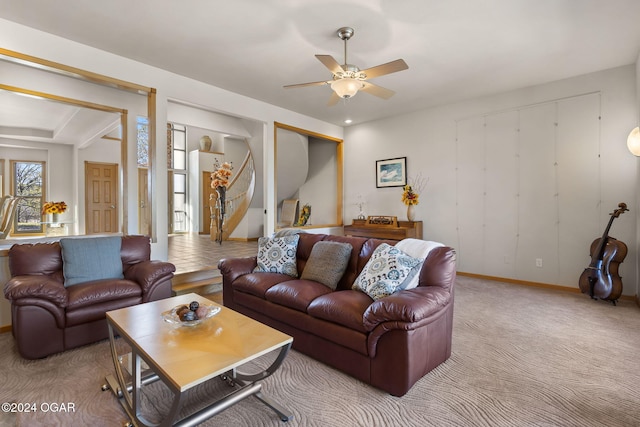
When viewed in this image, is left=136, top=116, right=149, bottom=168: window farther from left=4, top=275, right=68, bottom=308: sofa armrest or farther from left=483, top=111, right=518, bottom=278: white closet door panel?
left=483, top=111, right=518, bottom=278: white closet door panel

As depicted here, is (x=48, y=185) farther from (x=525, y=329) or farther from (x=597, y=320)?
(x=597, y=320)

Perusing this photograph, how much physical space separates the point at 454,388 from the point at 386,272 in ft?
2.75

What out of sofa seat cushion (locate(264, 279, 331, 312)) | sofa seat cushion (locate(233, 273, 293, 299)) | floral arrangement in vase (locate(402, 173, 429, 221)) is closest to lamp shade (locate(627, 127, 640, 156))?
floral arrangement in vase (locate(402, 173, 429, 221))

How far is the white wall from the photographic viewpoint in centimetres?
386

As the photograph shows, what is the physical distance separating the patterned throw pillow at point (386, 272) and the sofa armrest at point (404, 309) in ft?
0.43

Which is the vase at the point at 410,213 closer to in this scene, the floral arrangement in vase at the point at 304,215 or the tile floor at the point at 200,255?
the floral arrangement in vase at the point at 304,215

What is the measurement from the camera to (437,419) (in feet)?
5.57

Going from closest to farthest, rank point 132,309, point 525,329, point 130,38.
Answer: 1. point 132,309
2. point 525,329
3. point 130,38

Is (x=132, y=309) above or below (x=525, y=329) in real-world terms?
above

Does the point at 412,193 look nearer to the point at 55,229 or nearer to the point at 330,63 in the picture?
the point at 330,63

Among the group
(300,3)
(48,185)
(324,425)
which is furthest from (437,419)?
(48,185)

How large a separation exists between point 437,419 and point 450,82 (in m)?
4.04

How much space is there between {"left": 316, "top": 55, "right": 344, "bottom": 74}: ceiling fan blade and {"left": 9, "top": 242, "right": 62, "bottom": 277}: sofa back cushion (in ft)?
9.70

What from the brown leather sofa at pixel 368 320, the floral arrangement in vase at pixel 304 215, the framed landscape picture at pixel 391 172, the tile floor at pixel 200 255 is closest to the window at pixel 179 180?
the tile floor at pixel 200 255
